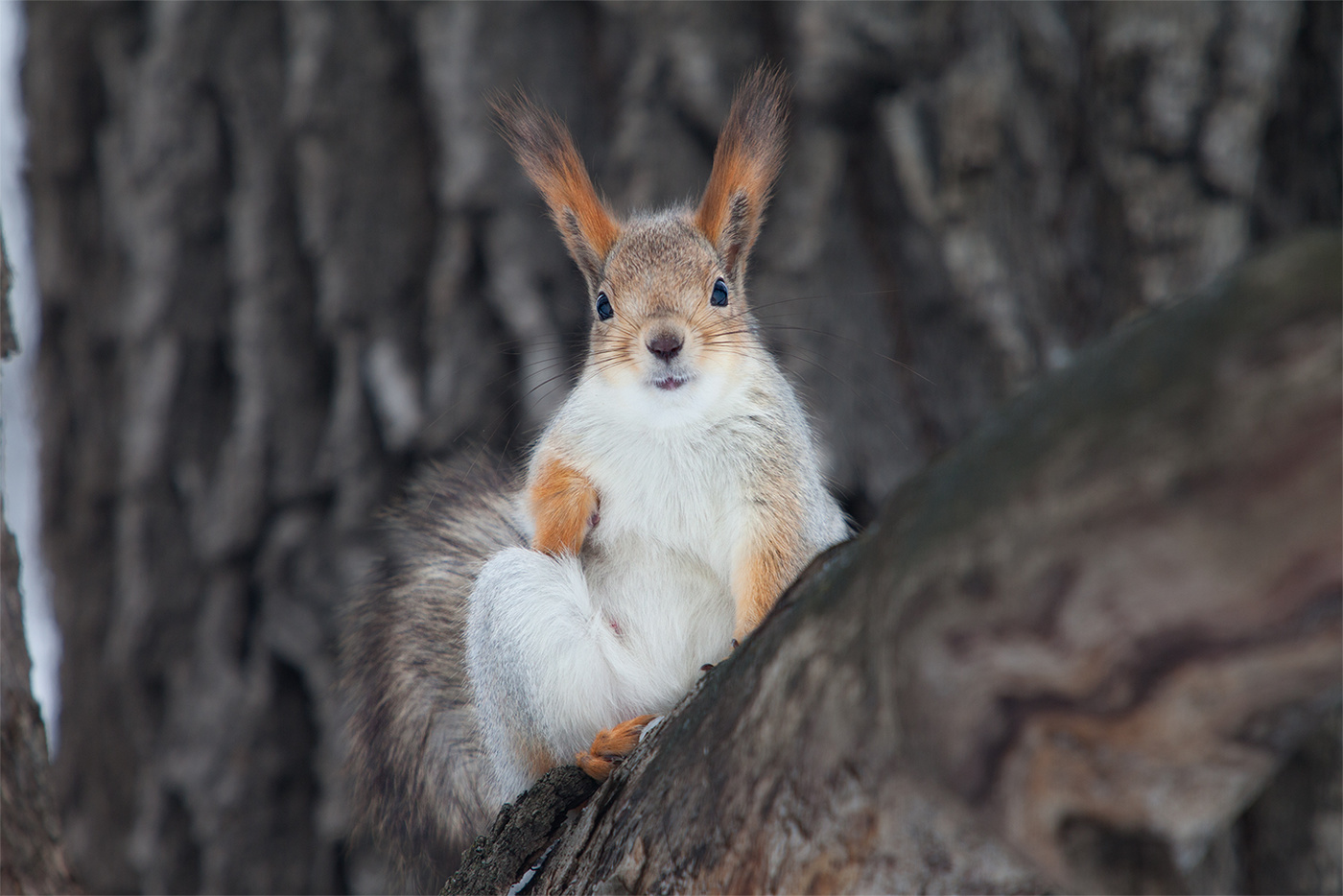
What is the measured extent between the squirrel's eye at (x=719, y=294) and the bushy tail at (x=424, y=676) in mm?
349

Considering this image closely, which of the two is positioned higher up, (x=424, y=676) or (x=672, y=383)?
(x=672, y=383)

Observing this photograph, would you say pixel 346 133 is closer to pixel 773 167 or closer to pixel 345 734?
pixel 773 167

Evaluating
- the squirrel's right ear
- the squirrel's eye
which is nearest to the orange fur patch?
the squirrel's eye

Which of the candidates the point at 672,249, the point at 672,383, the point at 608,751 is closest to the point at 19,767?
the point at 608,751

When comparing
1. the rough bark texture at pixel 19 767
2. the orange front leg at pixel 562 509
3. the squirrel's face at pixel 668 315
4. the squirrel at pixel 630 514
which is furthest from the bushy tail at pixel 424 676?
the rough bark texture at pixel 19 767

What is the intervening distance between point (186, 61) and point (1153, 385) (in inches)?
65.0

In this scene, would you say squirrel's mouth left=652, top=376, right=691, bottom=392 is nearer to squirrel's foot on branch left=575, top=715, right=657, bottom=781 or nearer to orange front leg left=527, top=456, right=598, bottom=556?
orange front leg left=527, top=456, right=598, bottom=556

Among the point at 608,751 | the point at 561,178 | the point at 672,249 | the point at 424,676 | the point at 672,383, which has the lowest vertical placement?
the point at 608,751

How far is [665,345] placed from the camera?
0.98 metres

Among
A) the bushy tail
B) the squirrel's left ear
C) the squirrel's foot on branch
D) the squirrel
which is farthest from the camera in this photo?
the bushy tail

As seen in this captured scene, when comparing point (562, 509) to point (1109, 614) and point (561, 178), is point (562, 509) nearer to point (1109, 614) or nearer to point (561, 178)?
point (561, 178)

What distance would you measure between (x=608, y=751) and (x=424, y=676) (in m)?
0.51

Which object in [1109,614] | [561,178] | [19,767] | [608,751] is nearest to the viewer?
[1109,614]

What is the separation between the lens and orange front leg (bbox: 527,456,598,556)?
1.01 meters
